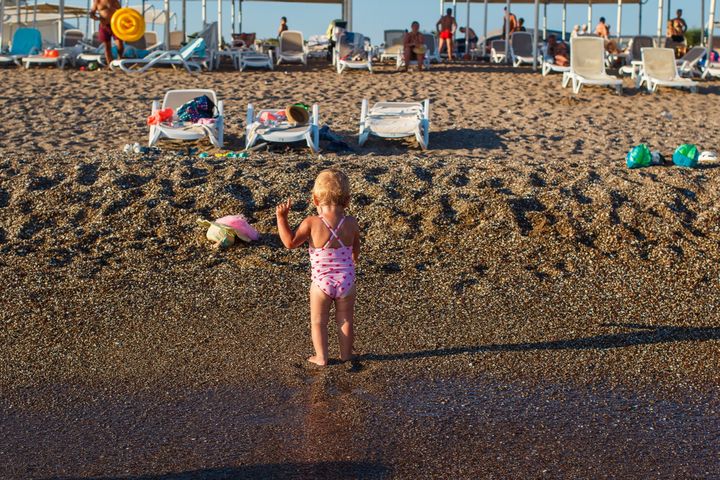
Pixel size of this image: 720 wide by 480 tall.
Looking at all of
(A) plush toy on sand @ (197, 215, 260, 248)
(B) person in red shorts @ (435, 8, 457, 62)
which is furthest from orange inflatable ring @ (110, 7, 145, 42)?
(A) plush toy on sand @ (197, 215, 260, 248)

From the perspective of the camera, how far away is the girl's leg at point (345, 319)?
13.8ft

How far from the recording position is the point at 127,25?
15680mm

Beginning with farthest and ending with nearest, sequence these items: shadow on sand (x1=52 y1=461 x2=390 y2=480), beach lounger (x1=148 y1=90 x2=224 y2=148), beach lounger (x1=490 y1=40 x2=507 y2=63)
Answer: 1. beach lounger (x1=490 y1=40 x2=507 y2=63)
2. beach lounger (x1=148 y1=90 x2=224 y2=148)
3. shadow on sand (x1=52 y1=461 x2=390 y2=480)

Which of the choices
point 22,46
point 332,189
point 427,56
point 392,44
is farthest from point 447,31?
point 332,189

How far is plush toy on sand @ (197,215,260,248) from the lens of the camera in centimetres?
625

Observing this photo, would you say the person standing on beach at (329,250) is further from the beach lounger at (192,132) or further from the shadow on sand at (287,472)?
the beach lounger at (192,132)

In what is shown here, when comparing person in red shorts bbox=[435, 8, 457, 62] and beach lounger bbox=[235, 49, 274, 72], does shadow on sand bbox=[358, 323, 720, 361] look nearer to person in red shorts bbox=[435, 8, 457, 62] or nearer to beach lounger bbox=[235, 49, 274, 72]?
beach lounger bbox=[235, 49, 274, 72]

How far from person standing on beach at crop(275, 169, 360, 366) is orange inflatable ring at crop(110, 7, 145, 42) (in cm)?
1222

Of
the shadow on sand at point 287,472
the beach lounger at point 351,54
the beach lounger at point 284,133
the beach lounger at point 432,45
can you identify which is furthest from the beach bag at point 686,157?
the beach lounger at point 432,45

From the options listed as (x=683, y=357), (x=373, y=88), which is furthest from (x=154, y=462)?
(x=373, y=88)

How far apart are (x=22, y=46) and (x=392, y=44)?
6.70 m

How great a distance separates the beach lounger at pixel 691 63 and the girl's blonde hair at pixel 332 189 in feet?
46.0

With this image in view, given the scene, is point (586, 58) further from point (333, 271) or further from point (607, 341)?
point (333, 271)

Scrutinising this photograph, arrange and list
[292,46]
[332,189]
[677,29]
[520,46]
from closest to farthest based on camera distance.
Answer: [332,189]
[292,46]
[520,46]
[677,29]
